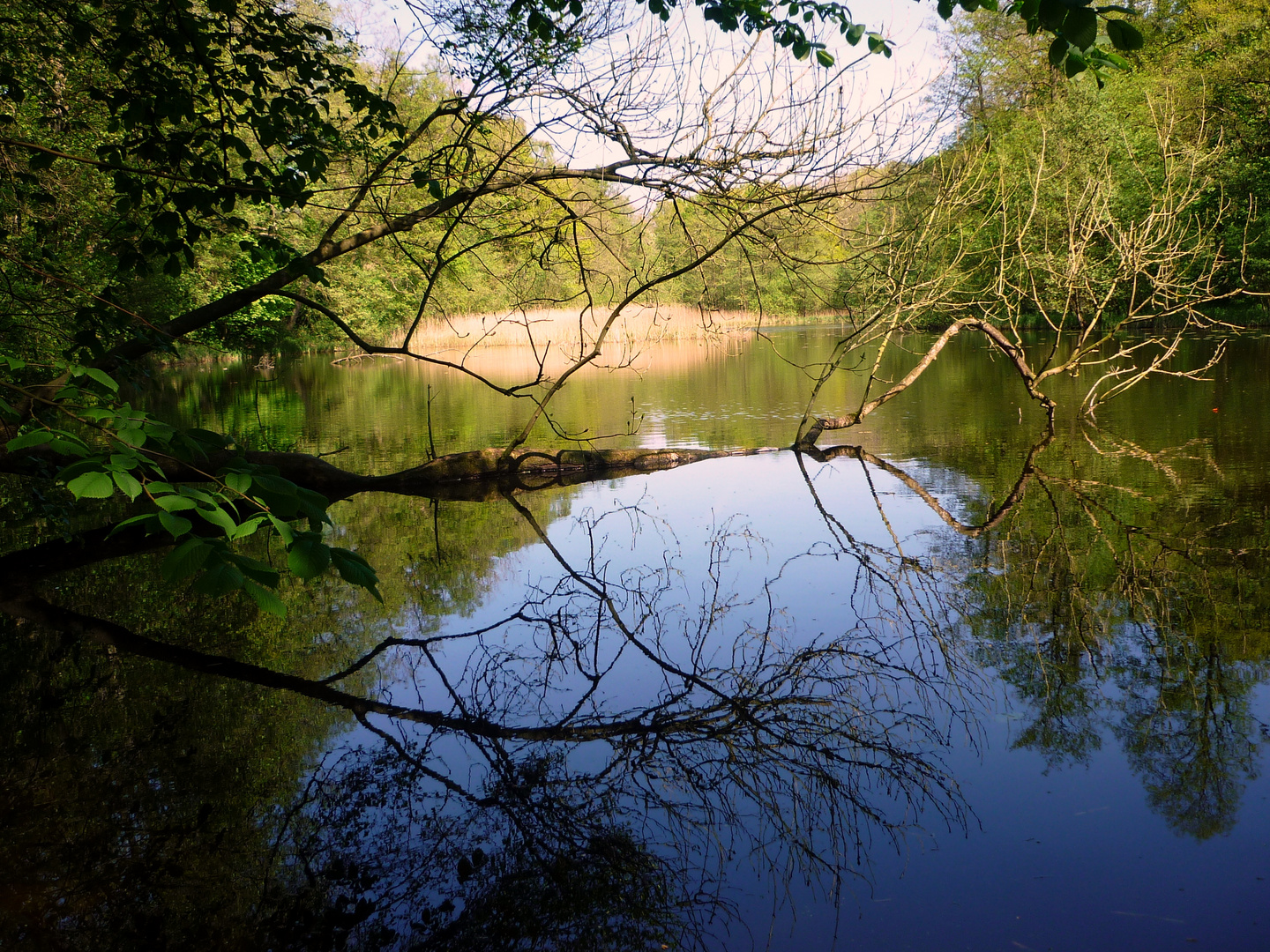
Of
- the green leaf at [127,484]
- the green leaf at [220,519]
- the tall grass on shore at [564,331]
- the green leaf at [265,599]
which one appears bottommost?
the green leaf at [265,599]

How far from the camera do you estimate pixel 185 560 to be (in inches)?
66.4

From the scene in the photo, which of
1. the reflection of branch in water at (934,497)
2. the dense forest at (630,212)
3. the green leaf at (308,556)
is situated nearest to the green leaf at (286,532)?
the green leaf at (308,556)

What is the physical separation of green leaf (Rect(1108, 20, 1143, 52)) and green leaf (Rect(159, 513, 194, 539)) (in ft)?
6.74

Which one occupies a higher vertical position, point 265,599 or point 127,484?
point 127,484

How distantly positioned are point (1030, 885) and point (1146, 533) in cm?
448

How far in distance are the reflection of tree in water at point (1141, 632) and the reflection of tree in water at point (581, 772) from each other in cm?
42

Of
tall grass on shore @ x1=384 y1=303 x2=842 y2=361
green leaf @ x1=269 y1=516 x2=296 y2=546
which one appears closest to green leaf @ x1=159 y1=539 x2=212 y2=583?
green leaf @ x1=269 y1=516 x2=296 y2=546

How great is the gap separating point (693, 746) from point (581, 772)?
1.59 feet

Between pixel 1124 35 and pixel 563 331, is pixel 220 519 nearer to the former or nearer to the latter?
pixel 1124 35

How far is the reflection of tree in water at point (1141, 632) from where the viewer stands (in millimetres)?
3381

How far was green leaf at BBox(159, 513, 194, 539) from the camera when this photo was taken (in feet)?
5.47

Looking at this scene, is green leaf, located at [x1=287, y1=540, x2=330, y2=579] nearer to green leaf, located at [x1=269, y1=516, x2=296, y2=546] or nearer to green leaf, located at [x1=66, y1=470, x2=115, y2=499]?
green leaf, located at [x1=269, y1=516, x2=296, y2=546]

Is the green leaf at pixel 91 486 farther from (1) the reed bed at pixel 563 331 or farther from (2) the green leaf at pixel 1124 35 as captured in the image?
(1) the reed bed at pixel 563 331

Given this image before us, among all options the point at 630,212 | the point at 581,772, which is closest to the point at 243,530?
the point at 581,772
